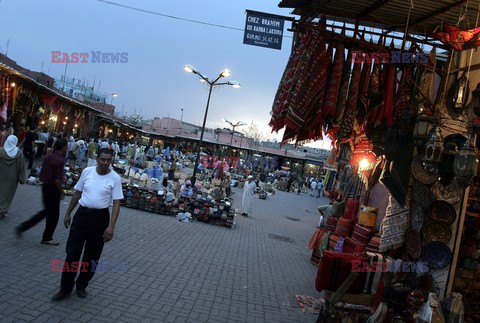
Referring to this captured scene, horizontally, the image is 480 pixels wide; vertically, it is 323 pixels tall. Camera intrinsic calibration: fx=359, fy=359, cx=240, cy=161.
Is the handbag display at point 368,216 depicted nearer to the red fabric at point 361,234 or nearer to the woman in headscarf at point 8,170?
the red fabric at point 361,234

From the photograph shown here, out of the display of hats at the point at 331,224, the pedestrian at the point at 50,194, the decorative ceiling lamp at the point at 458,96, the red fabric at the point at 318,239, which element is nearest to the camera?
the decorative ceiling lamp at the point at 458,96

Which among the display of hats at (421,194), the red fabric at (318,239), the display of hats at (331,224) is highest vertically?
the display of hats at (421,194)

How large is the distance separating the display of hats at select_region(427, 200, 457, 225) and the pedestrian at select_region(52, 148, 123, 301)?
155 inches

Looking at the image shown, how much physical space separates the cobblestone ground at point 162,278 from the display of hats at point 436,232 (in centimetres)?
197

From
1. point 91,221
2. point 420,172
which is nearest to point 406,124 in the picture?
point 420,172

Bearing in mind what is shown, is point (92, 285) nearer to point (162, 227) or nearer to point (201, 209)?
point (162, 227)

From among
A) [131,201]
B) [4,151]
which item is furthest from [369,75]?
[131,201]

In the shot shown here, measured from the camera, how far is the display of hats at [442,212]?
4523 mm

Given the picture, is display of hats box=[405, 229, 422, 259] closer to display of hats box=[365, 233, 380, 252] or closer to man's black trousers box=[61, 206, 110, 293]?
display of hats box=[365, 233, 380, 252]

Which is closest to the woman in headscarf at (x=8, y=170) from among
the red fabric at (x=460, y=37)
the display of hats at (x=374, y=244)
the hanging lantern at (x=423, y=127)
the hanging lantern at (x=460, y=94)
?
the display of hats at (x=374, y=244)

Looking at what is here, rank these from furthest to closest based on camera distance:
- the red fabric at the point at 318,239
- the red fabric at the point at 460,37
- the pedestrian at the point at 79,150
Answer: the pedestrian at the point at 79,150
the red fabric at the point at 318,239
the red fabric at the point at 460,37

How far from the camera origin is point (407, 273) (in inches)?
178

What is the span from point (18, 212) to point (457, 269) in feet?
26.7

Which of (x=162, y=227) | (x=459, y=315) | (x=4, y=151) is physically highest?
(x=4, y=151)
